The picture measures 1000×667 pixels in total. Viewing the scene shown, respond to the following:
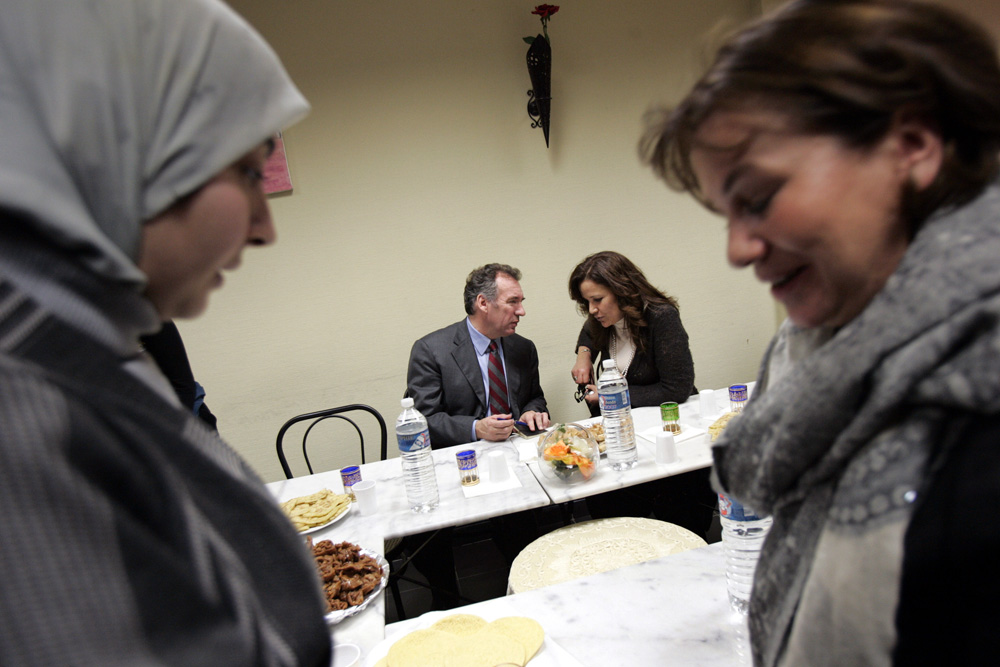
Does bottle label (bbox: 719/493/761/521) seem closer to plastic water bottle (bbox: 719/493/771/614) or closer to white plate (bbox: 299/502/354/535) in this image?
plastic water bottle (bbox: 719/493/771/614)

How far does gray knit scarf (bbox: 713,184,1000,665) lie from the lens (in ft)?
1.37

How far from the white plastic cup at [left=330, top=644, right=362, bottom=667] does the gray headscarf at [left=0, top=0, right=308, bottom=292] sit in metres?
0.75

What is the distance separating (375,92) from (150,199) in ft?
9.32

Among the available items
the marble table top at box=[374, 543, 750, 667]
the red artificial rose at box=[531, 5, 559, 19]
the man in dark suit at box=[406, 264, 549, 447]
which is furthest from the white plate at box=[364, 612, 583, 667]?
the red artificial rose at box=[531, 5, 559, 19]

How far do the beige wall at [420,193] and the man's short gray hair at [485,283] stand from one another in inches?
17.5

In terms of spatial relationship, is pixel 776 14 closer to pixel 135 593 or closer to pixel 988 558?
pixel 988 558

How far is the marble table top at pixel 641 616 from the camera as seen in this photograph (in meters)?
0.84

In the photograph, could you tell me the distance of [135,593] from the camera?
1.20 ft

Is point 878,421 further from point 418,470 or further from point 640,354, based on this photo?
point 640,354

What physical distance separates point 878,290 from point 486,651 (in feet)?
2.50

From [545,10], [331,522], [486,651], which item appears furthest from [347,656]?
[545,10]

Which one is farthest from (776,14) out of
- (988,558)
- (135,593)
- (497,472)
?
(497,472)

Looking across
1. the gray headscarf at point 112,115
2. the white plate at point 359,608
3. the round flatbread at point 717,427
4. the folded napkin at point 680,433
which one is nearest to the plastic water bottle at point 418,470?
the white plate at point 359,608

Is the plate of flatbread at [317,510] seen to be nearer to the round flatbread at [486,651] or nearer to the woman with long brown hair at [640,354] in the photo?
the round flatbread at [486,651]
